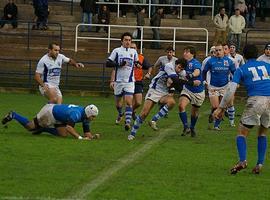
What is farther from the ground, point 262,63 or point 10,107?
point 262,63

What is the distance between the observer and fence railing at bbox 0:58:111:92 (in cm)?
3550

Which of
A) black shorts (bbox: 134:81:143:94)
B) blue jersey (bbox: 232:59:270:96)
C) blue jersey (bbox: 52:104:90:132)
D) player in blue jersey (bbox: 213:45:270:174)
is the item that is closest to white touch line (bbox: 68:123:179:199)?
blue jersey (bbox: 52:104:90:132)

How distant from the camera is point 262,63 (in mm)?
14648

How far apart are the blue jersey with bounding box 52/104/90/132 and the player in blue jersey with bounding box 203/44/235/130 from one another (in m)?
4.15

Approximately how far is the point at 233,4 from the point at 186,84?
23.1 metres

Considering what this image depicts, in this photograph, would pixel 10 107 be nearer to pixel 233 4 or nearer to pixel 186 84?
pixel 186 84

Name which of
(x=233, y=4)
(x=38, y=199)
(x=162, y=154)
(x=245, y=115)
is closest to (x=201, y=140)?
(x=162, y=154)

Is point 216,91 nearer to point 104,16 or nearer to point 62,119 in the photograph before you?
point 62,119

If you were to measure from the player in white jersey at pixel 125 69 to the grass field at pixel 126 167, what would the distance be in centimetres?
71

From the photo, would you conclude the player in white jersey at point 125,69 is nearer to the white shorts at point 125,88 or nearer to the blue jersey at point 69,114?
the white shorts at point 125,88

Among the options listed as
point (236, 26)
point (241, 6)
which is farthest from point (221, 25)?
point (241, 6)

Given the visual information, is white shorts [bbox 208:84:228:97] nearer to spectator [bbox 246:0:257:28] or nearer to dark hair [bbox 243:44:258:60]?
dark hair [bbox 243:44:258:60]

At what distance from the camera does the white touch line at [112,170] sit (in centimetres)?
1256

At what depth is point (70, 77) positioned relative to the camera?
3572cm
